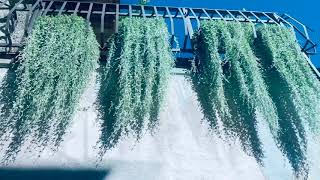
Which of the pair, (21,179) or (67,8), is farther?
(67,8)

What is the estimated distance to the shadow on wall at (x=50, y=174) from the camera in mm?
3469

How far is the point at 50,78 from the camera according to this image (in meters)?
4.12

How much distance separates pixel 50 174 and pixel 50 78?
3.67ft

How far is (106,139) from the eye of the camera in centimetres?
394

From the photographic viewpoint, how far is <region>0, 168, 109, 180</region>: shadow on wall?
347 cm

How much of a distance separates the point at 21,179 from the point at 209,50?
2678 millimetres

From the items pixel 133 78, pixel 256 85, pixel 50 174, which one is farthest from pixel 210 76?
pixel 50 174

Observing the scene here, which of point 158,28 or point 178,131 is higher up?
point 158,28

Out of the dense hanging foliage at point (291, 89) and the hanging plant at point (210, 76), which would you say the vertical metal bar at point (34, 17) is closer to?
the hanging plant at point (210, 76)

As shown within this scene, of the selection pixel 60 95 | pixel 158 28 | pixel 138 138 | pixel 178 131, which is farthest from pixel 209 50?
pixel 60 95

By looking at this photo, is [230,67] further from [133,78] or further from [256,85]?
[133,78]

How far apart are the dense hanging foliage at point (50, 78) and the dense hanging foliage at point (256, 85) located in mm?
1452

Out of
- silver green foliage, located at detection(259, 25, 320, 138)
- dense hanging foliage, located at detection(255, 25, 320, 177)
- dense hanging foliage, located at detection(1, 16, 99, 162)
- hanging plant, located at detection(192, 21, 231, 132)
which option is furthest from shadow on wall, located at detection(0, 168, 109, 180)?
silver green foliage, located at detection(259, 25, 320, 138)

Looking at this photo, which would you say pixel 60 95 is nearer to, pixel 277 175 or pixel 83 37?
pixel 83 37
